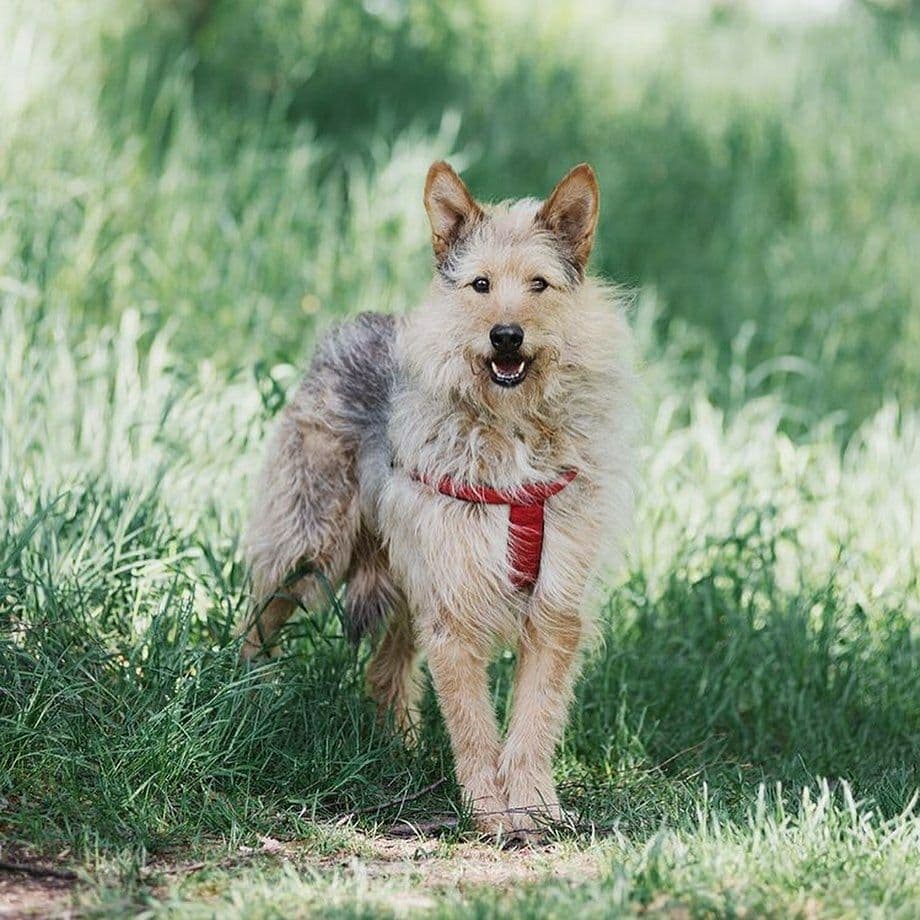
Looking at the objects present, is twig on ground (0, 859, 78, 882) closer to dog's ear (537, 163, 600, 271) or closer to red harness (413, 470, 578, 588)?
red harness (413, 470, 578, 588)

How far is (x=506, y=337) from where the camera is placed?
4.14 metres

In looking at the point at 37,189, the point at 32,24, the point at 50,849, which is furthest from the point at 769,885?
the point at 32,24

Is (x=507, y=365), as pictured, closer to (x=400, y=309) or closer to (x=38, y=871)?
(x=38, y=871)

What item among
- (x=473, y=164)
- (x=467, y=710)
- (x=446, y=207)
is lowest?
(x=467, y=710)

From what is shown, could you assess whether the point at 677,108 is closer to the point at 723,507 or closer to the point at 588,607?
the point at 723,507

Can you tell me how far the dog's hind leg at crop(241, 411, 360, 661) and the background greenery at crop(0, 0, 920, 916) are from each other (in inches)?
5.8

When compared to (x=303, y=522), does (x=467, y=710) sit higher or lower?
lower

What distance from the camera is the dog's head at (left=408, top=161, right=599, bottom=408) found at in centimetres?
421

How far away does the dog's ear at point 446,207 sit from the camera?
14.5ft

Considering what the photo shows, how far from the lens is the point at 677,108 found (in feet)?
38.9

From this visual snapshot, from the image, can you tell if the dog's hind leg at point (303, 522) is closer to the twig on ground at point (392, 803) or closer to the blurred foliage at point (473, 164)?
the twig on ground at point (392, 803)

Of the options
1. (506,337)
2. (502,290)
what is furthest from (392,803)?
(502,290)

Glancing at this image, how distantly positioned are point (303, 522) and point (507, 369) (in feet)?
3.81

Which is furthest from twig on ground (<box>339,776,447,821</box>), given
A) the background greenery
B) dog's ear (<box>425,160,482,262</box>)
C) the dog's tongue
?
dog's ear (<box>425,160,482,262</box>)
